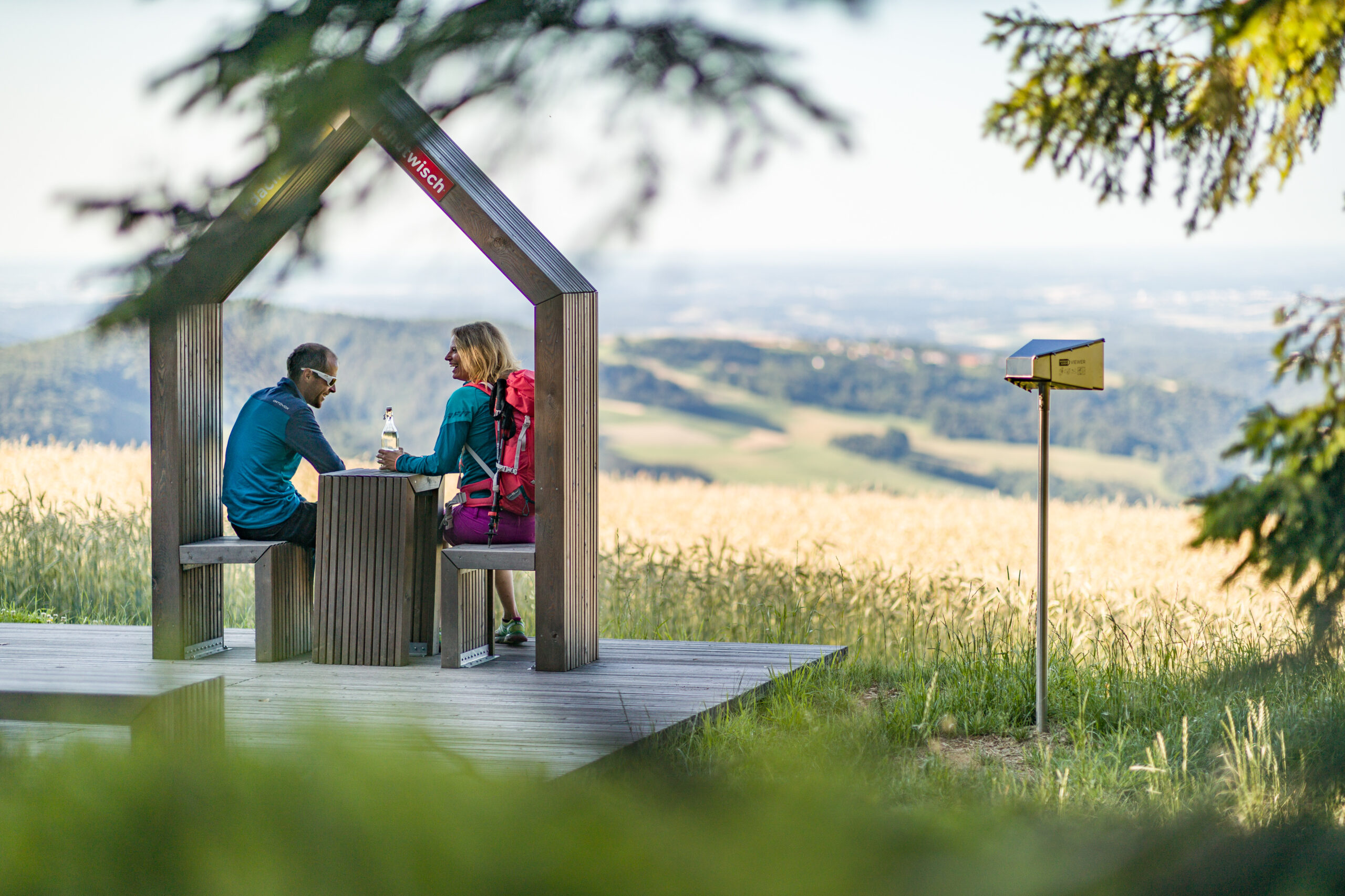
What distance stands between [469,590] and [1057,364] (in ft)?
9.15

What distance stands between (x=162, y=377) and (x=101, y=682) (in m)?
3.74

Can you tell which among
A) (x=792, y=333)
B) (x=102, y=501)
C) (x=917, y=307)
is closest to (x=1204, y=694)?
(x=102, y=501)

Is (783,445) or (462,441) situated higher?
(462,441)

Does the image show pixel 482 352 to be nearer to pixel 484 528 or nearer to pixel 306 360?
pixel 484 528

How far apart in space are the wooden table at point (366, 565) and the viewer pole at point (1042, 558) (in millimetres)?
2767

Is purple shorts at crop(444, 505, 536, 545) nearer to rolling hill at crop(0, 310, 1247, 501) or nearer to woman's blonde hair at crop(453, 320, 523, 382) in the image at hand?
woman's blonde hair at crop(453, 320, 523, 382)

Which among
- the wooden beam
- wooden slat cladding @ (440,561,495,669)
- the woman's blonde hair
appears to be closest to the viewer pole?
the wooden beam

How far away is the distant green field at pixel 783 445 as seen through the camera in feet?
169

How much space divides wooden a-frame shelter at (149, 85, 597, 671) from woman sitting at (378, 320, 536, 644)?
0.29 m

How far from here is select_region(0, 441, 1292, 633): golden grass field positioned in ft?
21.0

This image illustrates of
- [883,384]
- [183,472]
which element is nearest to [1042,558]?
[183,472]

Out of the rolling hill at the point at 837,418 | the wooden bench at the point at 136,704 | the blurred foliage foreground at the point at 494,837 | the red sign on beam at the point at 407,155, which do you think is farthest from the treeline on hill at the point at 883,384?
the blurred foliage foreground at the point at 494,837

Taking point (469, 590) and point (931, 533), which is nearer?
point (469, 590)

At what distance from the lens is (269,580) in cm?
524
